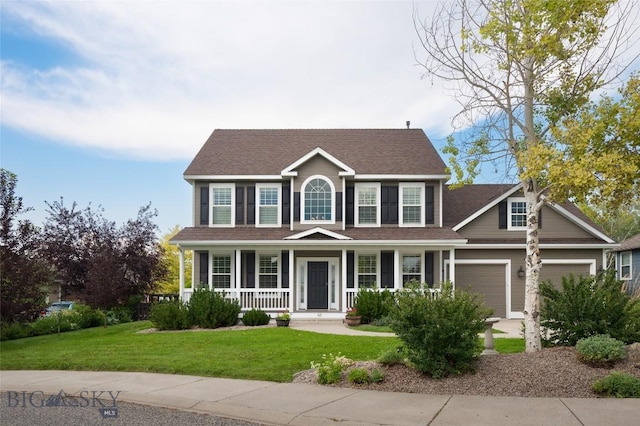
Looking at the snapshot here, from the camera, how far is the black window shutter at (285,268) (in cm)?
2388

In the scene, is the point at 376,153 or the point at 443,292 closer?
the point at 443,292

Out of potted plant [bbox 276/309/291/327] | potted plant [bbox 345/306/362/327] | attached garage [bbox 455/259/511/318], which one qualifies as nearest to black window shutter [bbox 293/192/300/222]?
potted plant [bbox 276/309/291/327]

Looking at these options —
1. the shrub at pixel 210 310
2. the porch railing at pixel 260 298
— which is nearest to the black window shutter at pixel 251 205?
the porch railing at pixel 260 298

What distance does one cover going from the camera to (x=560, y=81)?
490 inches

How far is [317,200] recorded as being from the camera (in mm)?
24188

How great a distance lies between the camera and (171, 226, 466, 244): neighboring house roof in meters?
22.6

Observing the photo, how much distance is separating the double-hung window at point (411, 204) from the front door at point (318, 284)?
3.71m

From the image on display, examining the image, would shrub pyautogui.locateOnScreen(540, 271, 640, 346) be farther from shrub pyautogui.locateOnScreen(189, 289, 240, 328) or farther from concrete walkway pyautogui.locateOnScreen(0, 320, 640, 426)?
shrub pyautogui.locateOnScreen(189, 289, 240, 328)

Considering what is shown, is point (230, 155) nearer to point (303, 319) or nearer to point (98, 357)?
point (303, 319)

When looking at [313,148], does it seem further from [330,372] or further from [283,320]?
[330,372]

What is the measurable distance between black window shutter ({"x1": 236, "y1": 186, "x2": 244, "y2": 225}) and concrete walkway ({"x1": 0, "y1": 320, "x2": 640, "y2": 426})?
44.6 ft

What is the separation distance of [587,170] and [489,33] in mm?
3321

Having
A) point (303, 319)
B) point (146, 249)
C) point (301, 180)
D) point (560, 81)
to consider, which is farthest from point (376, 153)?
point (560, 81)

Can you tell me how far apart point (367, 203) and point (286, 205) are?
10.8 ft
